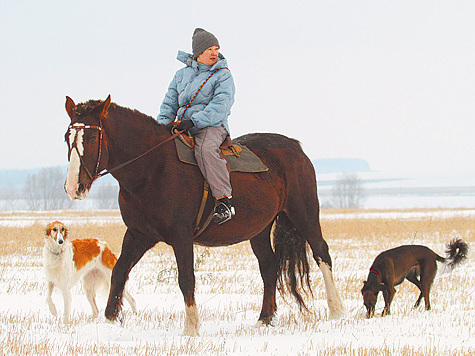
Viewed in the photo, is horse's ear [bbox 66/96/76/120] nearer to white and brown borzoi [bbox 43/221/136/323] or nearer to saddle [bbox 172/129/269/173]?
saddle [bbox 172/129/269/173]

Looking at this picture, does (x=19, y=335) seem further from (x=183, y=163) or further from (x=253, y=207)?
(x=253, y=207)

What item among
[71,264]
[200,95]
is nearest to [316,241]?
[200,95]

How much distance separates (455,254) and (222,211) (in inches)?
166

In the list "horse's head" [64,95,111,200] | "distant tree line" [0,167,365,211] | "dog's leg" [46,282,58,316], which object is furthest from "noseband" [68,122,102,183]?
"distant tree line" [0,167,365,211]

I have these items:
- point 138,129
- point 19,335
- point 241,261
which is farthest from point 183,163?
point 241,261

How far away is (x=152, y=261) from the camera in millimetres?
13523

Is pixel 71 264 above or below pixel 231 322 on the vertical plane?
above

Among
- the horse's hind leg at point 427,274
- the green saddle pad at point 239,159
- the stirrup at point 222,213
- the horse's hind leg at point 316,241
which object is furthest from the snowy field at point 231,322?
the green saddle pad at point 239,159

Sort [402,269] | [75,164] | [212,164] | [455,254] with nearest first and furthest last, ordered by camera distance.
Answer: [75,164]
[212,164]
[402,269]
[455,254]

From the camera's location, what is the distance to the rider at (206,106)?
5809mm

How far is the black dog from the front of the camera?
279 inches

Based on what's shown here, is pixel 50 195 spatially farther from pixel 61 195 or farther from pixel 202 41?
pixel 202 41

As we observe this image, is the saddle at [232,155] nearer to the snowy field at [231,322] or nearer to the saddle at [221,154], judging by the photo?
the saddle at [221,154]

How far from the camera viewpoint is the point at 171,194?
560 centimetres
